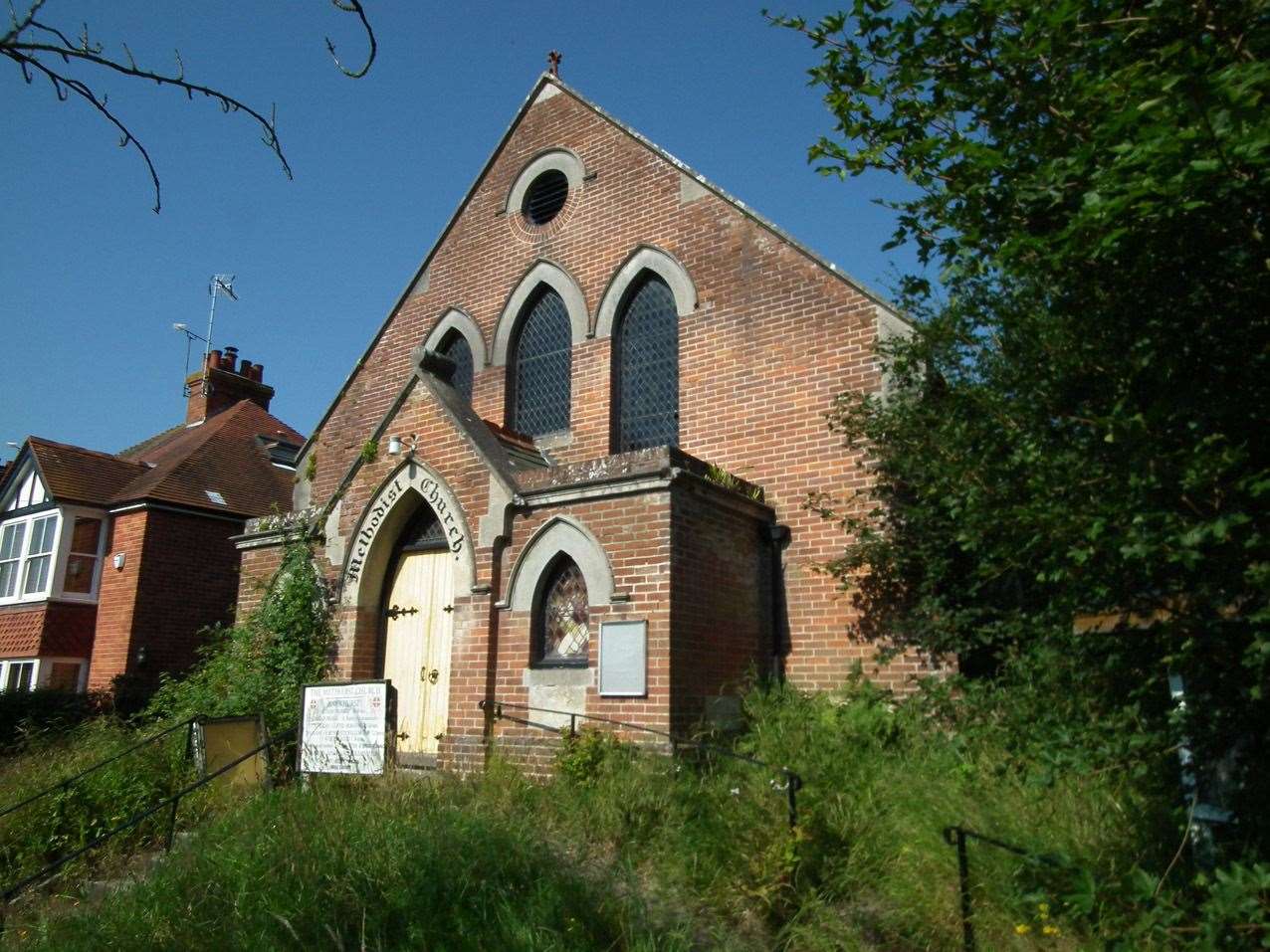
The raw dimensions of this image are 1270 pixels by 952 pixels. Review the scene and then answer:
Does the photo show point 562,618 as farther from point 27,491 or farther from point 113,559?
point 27,491

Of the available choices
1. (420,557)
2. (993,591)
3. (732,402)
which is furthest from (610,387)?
(993,591)

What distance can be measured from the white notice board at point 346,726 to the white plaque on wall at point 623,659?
6.27 ft

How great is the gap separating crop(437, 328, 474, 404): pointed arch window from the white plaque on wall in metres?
6.63

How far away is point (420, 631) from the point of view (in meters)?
11.1

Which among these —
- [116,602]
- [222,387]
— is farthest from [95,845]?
[222,387]

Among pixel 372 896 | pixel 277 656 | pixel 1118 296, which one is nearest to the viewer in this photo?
pixel 1118 296

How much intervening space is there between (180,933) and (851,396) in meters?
7.36

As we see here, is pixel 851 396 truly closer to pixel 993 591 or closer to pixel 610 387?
pixel 993 591

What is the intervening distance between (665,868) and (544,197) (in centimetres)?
1115

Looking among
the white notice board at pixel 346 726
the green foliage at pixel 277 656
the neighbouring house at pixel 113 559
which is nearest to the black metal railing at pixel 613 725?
the white notice board at pixel 346 726

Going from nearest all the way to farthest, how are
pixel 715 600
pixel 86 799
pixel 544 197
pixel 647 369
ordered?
1. pixel 86 799
2. pixel 715 600
3. pixel 647 369
4. pixel 544 197

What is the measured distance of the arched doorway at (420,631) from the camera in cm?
1070

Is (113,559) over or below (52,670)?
over

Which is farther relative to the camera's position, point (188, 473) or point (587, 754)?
point (188, 473)
